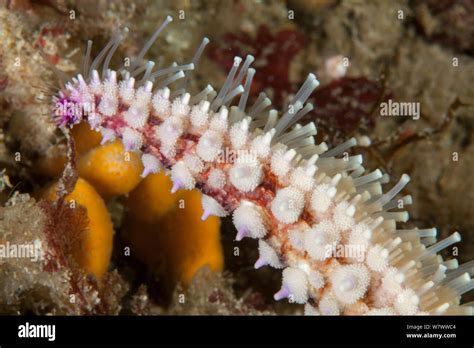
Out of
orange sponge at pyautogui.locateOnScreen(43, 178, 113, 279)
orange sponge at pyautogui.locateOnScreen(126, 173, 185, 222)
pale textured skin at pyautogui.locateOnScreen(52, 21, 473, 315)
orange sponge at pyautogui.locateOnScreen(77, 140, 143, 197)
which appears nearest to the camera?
pale textured skin at pyautogui.locateOnScreen(52, 21, 473, 315)

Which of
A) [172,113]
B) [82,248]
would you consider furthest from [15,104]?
[172,113]

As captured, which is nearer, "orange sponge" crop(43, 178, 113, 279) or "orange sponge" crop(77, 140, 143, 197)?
"orange sponge" crop(43, 178, 113, 279)

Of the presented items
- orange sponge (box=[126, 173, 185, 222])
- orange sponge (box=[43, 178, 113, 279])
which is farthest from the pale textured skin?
orange sponge (box=[126, 173, 185, 222])

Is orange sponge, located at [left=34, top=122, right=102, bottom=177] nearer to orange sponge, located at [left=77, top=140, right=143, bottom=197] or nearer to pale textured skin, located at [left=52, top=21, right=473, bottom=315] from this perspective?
orange sponge, located at [left=77, top=140, right=143, bottom=197]

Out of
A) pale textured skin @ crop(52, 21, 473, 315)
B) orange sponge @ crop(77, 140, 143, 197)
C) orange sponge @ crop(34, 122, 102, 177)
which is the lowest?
pale textured skin @ crop(52, 21, 473, 315)

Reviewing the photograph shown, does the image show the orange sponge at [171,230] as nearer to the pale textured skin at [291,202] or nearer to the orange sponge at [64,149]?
the orange sponge at [64,149]

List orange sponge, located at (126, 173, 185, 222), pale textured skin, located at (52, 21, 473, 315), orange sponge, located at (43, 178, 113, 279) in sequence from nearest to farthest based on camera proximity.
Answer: pale textured skin, located at (52, 21, 473, 315), orange sponge, located at (43, 178, 113, 279), orange sponge, located at (126, 173, 185, 222)

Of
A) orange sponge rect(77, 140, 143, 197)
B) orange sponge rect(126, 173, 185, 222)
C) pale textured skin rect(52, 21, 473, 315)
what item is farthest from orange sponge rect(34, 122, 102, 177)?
pale textured skin rect(52, 21, 473, 315)

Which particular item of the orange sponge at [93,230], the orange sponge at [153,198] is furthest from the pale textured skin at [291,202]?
the orange sponge at [153,198]

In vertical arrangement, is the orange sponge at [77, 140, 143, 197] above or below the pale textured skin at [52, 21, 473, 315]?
above
